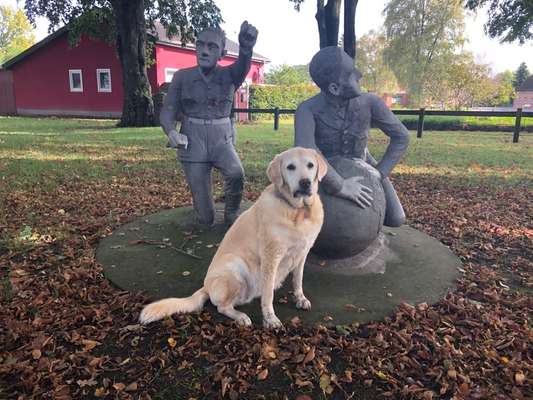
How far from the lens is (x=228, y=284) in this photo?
3297 millimetres

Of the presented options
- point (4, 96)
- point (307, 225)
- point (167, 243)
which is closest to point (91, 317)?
point (167, 243)

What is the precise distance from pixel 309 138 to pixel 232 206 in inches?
67.0

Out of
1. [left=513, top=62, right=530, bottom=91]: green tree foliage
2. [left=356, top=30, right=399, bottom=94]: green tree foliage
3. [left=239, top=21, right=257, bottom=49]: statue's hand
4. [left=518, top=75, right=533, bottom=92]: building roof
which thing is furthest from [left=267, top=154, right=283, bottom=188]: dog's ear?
[left=513, top=62, right=530, bottom=91]: green tree foliage

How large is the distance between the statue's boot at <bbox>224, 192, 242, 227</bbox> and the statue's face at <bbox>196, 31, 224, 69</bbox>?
1581 mm

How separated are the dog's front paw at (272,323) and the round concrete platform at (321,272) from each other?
13 centimetres

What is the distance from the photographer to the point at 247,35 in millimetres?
4488

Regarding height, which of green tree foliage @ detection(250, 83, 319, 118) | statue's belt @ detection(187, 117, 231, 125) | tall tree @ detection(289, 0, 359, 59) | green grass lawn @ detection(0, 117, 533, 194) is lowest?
green grass lawn @ detection(0, 117, 533, 194)

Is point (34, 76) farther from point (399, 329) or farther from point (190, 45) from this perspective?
point (399, 329)

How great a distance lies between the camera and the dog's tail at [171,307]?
318 centimetres

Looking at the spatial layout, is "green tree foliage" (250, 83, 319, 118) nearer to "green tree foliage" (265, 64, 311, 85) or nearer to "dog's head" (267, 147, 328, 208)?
"green tree foliage" (265, 64, 311, 85)

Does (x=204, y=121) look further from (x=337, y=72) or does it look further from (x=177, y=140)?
(x=337, y=72)

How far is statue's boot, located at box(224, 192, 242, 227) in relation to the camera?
534 cm

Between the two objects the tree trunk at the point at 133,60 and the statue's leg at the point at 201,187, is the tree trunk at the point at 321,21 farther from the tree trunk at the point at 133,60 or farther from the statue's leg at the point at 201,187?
the statue's leg at the point at 201,187

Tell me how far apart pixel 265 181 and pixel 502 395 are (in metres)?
6.48
